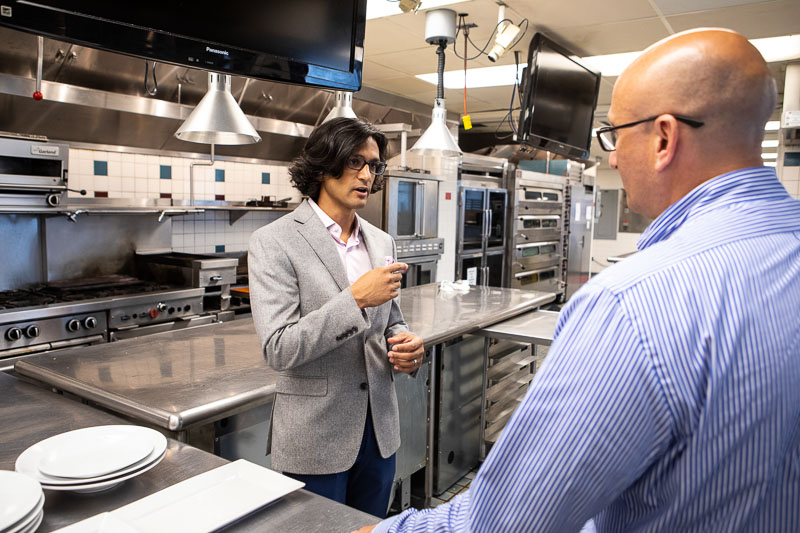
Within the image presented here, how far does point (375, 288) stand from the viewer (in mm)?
1677

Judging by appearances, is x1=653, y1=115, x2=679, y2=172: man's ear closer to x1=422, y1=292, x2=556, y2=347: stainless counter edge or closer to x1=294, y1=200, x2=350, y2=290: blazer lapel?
x1=294, y1=200, x2=350, y2=290: blazer lapel

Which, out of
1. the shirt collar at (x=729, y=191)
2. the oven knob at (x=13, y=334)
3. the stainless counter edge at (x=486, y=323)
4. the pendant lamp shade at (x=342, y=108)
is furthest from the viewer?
the oven knob at (x=13, y=334)

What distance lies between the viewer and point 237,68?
187 cm

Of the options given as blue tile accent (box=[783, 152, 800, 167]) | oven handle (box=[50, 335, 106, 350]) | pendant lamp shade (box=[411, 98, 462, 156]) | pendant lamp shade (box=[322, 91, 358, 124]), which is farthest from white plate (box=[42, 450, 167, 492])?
blue tile accent (box=[783, 152, 800, 167])

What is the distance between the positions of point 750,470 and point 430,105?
294 inches

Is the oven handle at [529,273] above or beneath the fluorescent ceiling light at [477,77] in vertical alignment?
beneath

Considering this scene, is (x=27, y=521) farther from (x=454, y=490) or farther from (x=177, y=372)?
(x=454, y=490)

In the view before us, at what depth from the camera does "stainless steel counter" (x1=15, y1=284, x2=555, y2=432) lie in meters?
1.78

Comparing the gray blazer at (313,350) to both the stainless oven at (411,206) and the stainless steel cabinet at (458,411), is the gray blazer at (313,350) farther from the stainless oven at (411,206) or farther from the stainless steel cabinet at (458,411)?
the stainless oven at (411,206)

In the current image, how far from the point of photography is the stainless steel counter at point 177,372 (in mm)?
1783

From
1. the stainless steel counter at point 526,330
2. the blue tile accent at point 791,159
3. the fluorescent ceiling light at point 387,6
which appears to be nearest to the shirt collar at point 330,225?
the stainless steel counter at point 526,330

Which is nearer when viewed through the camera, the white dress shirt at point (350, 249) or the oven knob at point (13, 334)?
the white dress shirt at point (350, 249)

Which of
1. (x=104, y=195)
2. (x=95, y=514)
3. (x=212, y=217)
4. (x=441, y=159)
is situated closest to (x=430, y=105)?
(x=441, y=159)

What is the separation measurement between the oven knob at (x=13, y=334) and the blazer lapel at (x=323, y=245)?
106 inches
